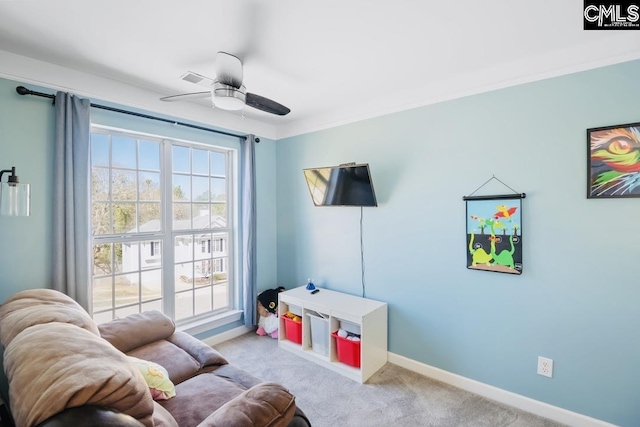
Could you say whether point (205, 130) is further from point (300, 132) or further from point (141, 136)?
point (300, 132)

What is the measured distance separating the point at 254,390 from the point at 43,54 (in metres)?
2.63

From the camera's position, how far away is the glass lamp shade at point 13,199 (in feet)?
5.80

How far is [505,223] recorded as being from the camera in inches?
88.9

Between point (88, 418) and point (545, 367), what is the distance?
104 inches

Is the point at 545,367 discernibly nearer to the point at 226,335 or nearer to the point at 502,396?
the point at 502,396

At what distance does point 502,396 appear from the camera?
7.48ft

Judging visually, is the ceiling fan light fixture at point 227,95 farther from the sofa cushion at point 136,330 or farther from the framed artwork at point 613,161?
the framed artwork at point 613,161

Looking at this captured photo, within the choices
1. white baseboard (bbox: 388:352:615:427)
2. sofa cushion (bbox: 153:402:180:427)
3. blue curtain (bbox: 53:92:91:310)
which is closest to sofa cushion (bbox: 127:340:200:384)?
sofa cushion (bbox: 153:402:180:427)

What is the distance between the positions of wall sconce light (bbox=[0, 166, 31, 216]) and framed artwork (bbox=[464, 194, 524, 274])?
307 cm

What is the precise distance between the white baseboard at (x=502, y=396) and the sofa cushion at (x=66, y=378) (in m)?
2.36

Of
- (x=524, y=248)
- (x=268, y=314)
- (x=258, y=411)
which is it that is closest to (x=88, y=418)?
(x=258, y=411)

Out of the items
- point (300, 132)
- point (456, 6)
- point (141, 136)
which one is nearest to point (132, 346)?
point (141, 136)

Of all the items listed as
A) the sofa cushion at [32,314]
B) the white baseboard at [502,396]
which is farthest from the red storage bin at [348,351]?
the sofa cushion at [32,314]

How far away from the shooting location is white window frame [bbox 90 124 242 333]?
9.18 feet
